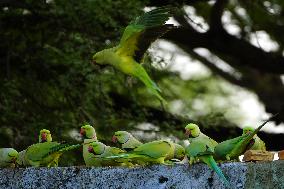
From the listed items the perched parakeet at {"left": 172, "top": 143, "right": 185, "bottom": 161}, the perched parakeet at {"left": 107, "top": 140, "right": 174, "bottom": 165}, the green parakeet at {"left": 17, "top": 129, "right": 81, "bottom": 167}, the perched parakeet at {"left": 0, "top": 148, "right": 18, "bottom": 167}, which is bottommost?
the perched parakeet at {"left": 0, "top": 148, "right": 18, "bottom": 167}

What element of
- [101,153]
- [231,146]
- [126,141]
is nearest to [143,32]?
[126,141]

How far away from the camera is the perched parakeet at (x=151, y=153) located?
15.4 ft

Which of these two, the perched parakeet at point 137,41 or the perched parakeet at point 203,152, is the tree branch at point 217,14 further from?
the perched parakeet at point 203,152

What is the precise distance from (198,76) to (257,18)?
9.04 ft

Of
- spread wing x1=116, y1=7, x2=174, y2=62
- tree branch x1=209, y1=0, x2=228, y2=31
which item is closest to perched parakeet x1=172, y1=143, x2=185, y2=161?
spread wing x1=116, y1=7, x2=174, y2=62

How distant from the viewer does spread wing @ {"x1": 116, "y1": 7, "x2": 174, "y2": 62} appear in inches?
213

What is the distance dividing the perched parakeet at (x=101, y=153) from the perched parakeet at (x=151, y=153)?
A: 14 cm

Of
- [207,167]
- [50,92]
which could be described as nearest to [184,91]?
[50,92]

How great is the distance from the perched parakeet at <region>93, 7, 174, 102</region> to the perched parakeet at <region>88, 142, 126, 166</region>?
2.05ft

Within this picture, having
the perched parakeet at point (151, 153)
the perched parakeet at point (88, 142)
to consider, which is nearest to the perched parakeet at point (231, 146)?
the perched parakeet at point (151, 153)

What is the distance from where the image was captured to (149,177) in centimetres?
474

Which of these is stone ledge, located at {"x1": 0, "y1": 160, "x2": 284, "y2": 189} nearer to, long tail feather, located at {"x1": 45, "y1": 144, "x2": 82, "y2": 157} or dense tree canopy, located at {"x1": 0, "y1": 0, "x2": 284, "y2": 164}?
long tail feather, located at {"x1": 45, "y1": 144, "x2": 82, "y2": 157}

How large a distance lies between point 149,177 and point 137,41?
103 centimetres

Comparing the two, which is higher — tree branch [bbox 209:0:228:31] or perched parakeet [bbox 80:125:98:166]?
perched parakeet [bbox 80:125:98:166]
